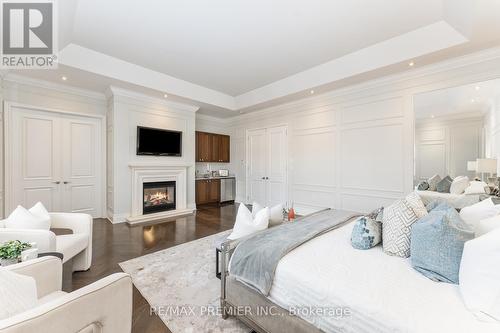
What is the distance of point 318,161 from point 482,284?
12.9 ft

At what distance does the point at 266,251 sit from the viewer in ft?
5.06

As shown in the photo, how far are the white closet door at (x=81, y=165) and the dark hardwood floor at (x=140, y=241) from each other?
1.59 feet

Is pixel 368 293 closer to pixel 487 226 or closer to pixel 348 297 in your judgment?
pixel 348 297

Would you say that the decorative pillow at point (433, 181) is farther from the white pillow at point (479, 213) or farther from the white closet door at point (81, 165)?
the white closet door at point (81, 165)

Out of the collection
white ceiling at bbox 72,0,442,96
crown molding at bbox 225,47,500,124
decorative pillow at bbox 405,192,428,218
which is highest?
white ceiling at bbox 72,0,442,96

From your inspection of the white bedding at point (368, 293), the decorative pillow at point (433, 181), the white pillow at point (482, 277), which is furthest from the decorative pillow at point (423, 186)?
the white pillow at point (482, 277)

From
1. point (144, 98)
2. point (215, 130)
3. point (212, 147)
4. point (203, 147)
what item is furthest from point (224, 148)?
point (144, 98)

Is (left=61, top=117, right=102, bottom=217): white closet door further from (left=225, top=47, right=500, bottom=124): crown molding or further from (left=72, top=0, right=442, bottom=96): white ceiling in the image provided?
(left=225, top=47, right=500, bottom=124): crown molding

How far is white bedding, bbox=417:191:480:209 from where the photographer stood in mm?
2756

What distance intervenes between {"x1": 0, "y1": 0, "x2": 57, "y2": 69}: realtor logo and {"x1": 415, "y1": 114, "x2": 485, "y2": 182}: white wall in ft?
17.4

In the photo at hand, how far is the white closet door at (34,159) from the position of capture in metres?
3.91

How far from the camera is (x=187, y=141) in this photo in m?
5.59

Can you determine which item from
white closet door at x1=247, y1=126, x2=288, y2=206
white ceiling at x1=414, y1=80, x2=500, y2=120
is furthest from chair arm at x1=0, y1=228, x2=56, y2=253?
white ceiling at x1=414, y1=80, x2=500, y2=120

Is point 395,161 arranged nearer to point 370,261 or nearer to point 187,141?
point 370,261
